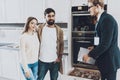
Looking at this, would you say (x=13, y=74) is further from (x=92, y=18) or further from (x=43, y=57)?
(x=92, y=18)

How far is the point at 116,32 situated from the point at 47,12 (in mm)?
1000

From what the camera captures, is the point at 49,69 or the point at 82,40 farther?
the point at 49,69

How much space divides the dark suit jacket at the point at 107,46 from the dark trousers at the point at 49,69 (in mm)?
636

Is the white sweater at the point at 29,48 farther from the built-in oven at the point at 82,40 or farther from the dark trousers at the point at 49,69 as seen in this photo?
the built-in oven at the point at 82,40

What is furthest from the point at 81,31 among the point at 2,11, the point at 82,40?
the point at 2,11

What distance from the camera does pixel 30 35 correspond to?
2.47m

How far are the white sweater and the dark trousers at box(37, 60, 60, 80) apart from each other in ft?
0.40

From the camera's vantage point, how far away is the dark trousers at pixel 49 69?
2.48 metres

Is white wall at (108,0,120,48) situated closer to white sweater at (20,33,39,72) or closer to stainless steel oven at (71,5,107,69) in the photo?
stainless steel oven at (71,5,107,69)

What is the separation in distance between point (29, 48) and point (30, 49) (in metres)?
0.02

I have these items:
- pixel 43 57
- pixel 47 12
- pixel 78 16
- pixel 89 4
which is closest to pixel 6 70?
pixel 43 57

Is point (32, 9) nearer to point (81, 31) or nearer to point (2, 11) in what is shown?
point (2, 11)

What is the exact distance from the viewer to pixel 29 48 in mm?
2484

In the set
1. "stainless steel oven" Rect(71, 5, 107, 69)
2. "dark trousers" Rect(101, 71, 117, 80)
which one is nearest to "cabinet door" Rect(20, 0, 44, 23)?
"stainless steel oven" Rect(71, 5, 107, 69)
